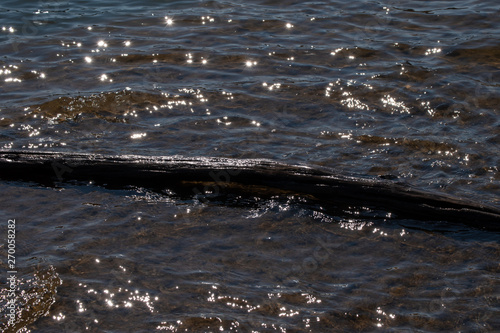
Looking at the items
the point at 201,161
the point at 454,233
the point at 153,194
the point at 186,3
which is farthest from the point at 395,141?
the point at 186,3

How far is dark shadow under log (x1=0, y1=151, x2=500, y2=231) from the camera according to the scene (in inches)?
221

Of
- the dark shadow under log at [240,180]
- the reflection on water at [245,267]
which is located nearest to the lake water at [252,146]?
the reflection on water at [245,267]

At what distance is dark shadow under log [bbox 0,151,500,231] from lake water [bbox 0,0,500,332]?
0.40 ft

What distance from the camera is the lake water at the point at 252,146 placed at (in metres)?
4.64

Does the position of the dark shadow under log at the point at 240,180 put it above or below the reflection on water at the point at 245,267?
above

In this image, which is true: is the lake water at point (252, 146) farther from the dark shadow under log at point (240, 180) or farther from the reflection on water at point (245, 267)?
the dark shadow under log at point (240, 180)

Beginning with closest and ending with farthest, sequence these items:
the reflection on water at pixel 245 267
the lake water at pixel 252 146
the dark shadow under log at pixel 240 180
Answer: the reflection on water at pixel 245 267, the lake water at pixel 252 146, the dark shadow under log at pixel 240 180

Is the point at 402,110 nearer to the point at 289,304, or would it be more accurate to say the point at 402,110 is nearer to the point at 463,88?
the point at 463,88

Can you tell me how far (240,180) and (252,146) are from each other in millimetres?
1089

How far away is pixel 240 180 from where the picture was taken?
19.8 feet

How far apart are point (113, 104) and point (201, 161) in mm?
2617

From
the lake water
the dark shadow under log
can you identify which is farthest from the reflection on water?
the dark shadow under log

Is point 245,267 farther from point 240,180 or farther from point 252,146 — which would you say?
point 252,146

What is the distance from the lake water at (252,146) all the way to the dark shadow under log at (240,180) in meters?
0.12
